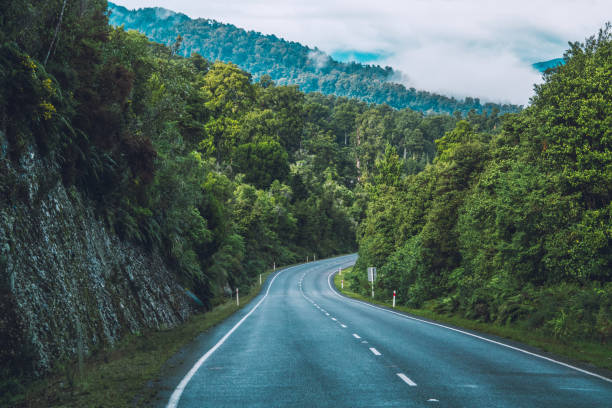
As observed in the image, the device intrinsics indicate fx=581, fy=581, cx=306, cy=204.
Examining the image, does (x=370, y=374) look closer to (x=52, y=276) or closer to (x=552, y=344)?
(x=52, y=276)

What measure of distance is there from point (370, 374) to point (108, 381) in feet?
14.7

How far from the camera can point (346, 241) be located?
122m

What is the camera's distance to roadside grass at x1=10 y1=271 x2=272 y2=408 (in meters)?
8.06

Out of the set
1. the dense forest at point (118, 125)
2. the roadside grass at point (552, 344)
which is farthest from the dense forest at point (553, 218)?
the dense forest at point (118, 125)

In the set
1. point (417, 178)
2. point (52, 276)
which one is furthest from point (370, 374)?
point (417, 178)

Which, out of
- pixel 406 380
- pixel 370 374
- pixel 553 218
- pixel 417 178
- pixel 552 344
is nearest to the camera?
pixel 406 380

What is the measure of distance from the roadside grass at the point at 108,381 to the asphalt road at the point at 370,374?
1.36 feet

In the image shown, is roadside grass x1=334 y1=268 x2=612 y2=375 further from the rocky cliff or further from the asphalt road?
the rocky cliff

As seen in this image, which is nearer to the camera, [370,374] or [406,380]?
[406,380]

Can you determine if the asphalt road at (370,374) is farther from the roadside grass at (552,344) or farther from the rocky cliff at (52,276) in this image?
the rocky cliff at (52,276)

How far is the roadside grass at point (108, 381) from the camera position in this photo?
8.06 meters

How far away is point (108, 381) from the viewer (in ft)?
31.9

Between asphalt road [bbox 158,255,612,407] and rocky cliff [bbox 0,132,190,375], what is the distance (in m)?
2.14

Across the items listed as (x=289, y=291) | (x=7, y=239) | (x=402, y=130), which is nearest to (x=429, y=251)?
(x=289, y=291)
